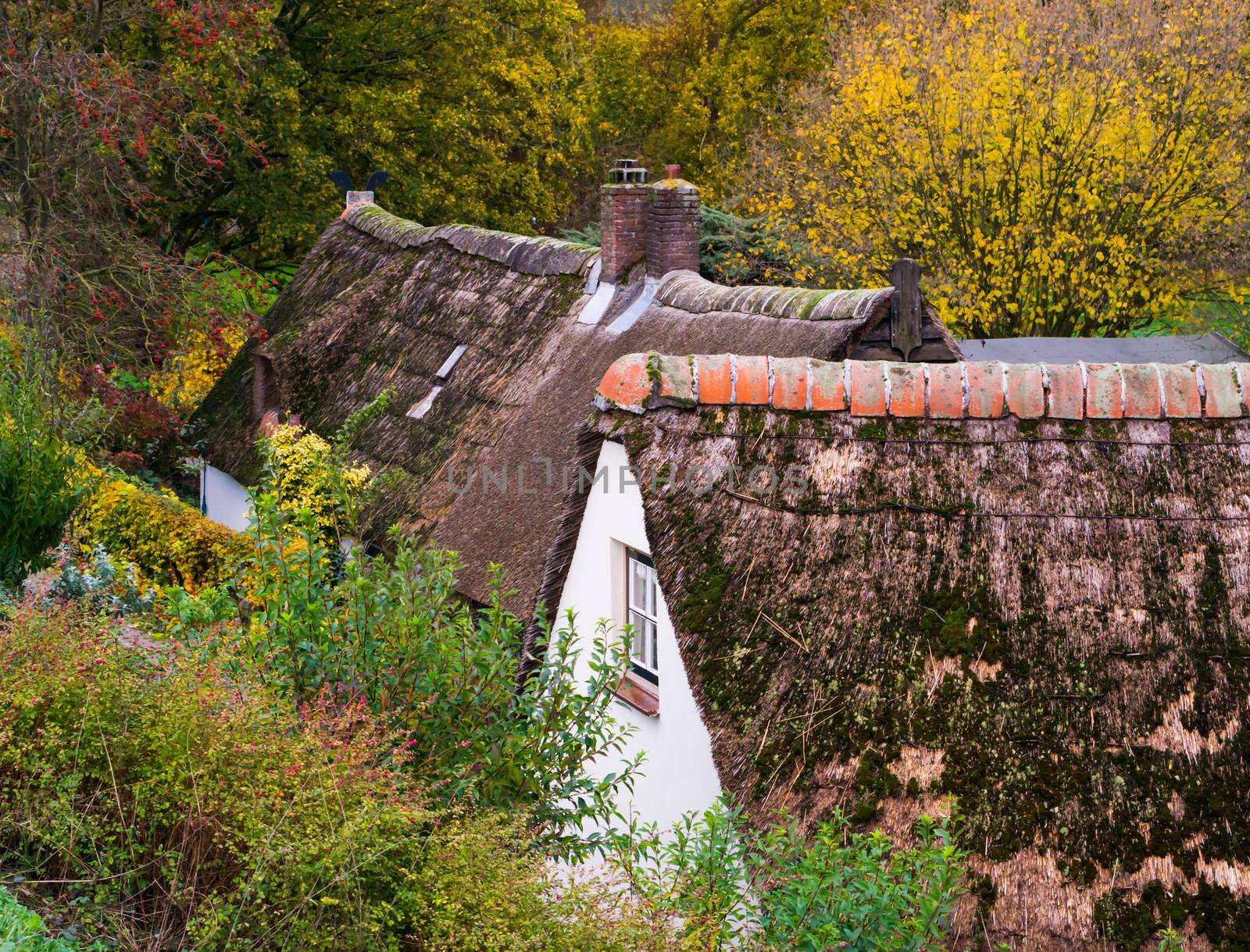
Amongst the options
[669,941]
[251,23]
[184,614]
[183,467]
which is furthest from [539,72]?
[669,941]

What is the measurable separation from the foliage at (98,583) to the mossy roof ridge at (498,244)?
5.48 meters

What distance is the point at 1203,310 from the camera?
22.2m

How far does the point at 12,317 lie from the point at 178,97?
401 centimetres

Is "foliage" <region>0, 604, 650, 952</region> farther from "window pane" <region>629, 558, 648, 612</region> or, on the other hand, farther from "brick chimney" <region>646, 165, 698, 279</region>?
"brick chimney" <region>646, 165, 698, 279</region>

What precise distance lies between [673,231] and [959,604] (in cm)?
726

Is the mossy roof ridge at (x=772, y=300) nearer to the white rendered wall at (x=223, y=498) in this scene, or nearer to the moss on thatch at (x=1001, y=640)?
the moss on thatch at (x=1001, y=640)

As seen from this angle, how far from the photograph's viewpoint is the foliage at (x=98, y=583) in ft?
27.5

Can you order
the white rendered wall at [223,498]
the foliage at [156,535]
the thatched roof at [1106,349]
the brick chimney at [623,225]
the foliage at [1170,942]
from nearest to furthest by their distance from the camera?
the foliage at [1170,942], the brick chimney at [623,225], the foliage at [156,535], the thatched roof at [1106,349], the white rendered wall at [223,498]

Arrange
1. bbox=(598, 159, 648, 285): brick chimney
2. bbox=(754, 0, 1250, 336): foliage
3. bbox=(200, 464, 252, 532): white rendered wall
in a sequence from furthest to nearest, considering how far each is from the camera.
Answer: bbox=(200, 464, 252, 532): white rendered wall → bbox=(754, 0, 1250, 336): foliage → bbox=(598, 159, 648, 285): brick chimney

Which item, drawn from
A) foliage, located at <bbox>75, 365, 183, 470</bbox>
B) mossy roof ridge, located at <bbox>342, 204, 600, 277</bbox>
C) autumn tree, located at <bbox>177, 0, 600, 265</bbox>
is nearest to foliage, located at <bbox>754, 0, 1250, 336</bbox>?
mossy roof ridge, located at <bbox>342, 204, 600, 277</bbox>

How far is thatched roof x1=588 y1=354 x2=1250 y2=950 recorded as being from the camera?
4.80 metres

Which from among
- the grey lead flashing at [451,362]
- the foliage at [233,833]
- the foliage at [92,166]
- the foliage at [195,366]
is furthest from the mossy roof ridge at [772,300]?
the foliage at [195,366]

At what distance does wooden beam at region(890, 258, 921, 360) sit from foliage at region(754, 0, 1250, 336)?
26.7ft

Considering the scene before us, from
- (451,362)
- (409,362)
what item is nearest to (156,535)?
(409,362)
